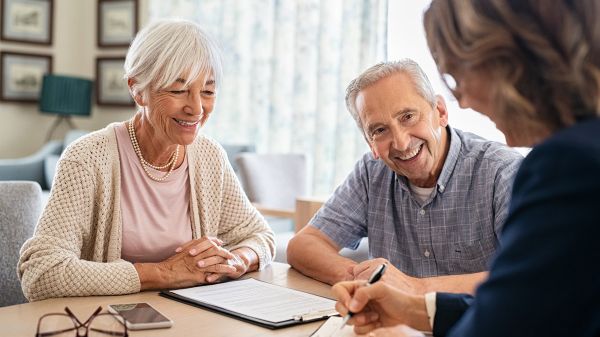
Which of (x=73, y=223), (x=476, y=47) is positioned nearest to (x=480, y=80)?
(x=476, y=47)

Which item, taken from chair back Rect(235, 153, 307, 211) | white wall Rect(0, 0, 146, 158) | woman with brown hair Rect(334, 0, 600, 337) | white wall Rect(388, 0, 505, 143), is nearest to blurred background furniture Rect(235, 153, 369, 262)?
chair back Rect(235, 153, 307, 211)

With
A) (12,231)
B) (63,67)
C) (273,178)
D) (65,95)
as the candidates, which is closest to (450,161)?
(12,231)

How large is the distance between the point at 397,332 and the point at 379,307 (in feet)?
0.22

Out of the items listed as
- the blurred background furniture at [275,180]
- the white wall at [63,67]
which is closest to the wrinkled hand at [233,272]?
the blurred background furniture at [275,180]

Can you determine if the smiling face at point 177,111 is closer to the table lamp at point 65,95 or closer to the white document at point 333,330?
the white document at point 333,330

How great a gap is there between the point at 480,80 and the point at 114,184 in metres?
1.15

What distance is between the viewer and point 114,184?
1.82m

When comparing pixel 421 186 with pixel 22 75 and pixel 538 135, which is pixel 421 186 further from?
pixel 22 75

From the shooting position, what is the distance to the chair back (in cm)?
435

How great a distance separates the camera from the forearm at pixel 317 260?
5.70ft

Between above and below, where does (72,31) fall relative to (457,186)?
above

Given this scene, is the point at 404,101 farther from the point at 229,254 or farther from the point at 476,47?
the point at 476,47

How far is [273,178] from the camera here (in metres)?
4.49

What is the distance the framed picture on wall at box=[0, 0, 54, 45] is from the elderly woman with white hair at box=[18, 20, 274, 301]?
4978 millimetres
